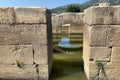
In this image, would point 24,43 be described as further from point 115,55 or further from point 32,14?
point 115,55

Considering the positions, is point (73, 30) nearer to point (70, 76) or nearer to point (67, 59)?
point (67, 59)

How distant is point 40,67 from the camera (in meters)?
4.61

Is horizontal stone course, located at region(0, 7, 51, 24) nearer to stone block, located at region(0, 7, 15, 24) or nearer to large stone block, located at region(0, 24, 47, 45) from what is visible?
stone block, located at region(0, 7, 15, 24)

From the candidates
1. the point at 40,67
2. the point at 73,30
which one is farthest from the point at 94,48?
the point at 73,30

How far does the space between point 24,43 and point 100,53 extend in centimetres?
210

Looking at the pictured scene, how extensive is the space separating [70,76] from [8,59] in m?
1.91

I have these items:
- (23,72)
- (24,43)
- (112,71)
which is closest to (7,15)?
(24,43)

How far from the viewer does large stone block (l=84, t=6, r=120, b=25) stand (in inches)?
164

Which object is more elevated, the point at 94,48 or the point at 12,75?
the point at 94,48

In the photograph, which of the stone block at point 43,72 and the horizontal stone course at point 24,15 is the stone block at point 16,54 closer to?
the stone block at point 43,72

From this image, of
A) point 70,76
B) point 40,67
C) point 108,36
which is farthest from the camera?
point 70,76

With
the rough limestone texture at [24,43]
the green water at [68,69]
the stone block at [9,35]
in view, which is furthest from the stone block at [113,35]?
the stone block at [9,35]

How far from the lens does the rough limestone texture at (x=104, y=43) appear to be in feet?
13.8

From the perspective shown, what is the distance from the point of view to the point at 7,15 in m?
4.41
